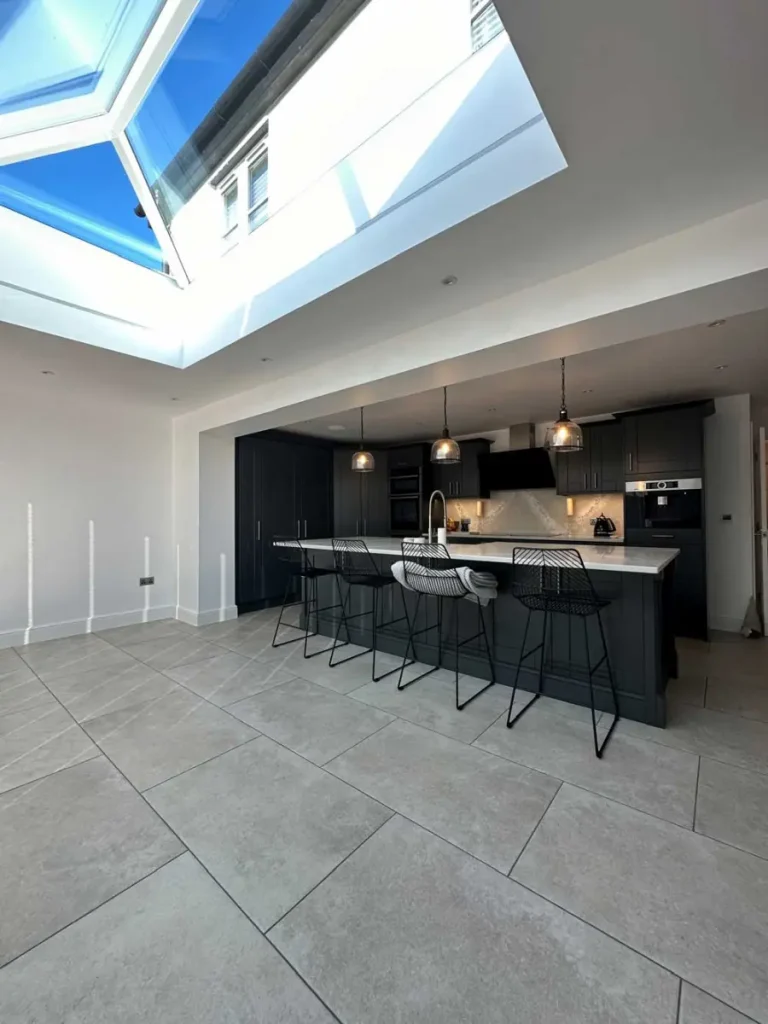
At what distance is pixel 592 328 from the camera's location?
2258 mm

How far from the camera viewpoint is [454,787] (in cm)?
187

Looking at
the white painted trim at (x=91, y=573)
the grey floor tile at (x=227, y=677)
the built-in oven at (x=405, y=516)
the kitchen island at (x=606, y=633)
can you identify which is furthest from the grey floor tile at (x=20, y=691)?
the built-in oven at (x=405, y=516)

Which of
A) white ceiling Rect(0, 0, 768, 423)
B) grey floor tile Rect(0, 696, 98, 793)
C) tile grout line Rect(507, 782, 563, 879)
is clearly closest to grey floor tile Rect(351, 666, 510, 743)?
tile grout line Rect(507, 782, 563, 879)

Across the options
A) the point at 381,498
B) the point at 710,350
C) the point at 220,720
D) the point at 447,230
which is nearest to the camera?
the point at 447,230

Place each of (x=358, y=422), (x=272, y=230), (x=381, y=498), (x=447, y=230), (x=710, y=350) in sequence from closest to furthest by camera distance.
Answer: (x=447, y=230)
(x=272, y=230)
(x=710, y=350)
(x=358, y=422)
(x=381, y=498)

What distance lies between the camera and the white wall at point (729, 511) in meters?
4.30

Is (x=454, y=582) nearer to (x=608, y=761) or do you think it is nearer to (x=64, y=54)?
(x=608, y=761)

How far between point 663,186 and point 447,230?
0.80 meters

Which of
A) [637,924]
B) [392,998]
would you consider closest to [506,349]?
[637,924]

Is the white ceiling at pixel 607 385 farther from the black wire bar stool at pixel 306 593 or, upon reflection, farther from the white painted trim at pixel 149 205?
the white painted trim at pixel 149 205

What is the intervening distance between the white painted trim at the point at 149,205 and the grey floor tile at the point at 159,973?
12.2ft

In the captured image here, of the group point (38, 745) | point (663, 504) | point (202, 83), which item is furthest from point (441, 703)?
point (202, 83)

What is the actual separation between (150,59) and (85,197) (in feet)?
3.33

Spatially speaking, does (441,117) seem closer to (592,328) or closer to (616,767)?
(592,328)
